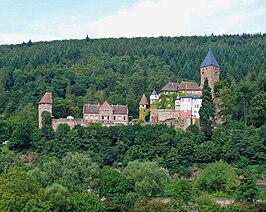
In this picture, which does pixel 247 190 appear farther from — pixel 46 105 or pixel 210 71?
pixel 46 105

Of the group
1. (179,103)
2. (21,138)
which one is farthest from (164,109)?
(21,138)

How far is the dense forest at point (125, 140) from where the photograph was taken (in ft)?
169

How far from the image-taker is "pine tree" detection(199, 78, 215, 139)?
77.4 m

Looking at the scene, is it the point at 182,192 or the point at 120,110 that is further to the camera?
the point at 120,110

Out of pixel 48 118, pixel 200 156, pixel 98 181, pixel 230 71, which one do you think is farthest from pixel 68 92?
pixel 98 181

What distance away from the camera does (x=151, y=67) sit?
124812 millimetres

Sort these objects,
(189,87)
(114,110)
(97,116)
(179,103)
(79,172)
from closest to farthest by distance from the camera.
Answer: (79,172) → (179,103) → (97,116) → (189,87) → (114,110)

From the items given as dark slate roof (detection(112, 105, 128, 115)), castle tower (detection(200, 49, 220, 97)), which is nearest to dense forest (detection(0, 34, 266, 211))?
castle tower (detection(200, 49, 220, 97))

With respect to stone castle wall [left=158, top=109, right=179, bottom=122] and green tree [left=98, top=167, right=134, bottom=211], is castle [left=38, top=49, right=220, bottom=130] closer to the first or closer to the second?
stone castle wall [left=158, top=109, right=179, bottom=122]

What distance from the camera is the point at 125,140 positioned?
255 feet

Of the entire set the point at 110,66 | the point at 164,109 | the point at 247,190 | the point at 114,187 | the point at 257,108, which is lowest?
the point at 114,187

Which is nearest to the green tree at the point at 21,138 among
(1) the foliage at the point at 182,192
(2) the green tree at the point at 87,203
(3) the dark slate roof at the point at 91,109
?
(3) the dark slate roof at the point at 91,109

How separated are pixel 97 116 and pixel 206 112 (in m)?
16.4

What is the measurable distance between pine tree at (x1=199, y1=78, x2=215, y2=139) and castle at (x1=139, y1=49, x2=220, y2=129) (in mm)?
1730
